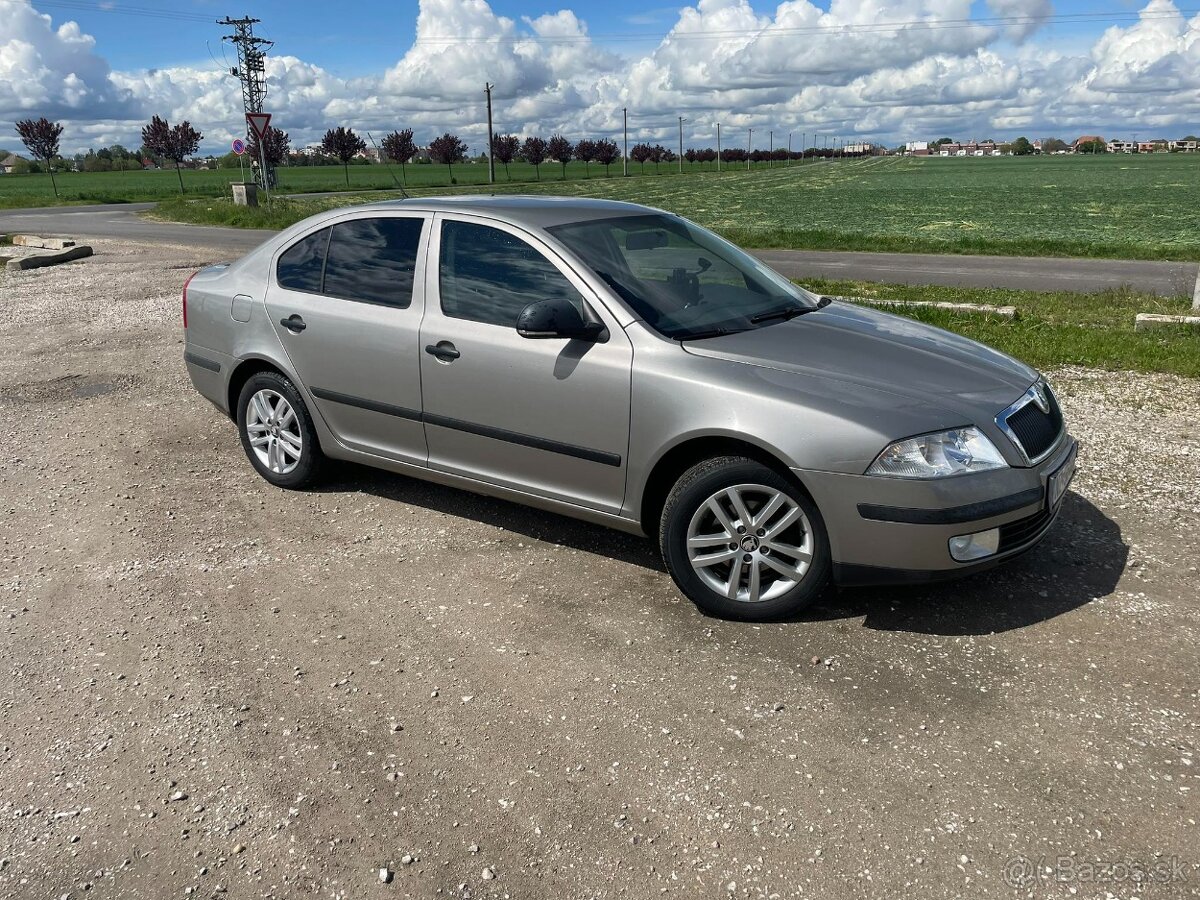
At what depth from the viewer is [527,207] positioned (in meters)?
4.80

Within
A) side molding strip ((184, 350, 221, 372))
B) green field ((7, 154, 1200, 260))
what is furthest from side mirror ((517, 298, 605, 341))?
green field ((7, 154, 1200, 260))

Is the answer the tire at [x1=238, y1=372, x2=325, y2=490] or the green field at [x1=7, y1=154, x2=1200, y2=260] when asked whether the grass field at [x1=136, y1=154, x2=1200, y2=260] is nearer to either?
the green field at [x1=7, y1=154, x2=1200, y2=260]

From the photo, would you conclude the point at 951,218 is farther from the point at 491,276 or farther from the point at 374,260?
the point at 491,276

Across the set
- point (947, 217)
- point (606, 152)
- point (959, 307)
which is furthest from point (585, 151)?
point (959, 307)

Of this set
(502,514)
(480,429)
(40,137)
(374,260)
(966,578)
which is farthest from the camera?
(40,137)

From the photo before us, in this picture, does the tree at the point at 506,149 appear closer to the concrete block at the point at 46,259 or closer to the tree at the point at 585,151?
the tree at the point at 585,151

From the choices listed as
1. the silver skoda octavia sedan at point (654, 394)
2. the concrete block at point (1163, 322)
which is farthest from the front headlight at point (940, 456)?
the concrete block at point (1163, 322)

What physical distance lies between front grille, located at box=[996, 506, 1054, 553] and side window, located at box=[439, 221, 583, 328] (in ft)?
6.55

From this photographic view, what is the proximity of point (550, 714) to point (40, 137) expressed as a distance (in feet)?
194

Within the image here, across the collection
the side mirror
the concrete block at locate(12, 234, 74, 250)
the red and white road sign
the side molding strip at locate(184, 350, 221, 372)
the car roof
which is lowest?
the concrete block at locate(12, 234, 74, 250)

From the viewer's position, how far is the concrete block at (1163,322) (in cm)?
920

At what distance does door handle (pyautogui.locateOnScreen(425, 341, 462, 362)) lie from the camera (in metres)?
4.52

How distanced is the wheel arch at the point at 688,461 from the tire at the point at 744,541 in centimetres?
4

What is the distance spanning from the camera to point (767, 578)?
391cm
